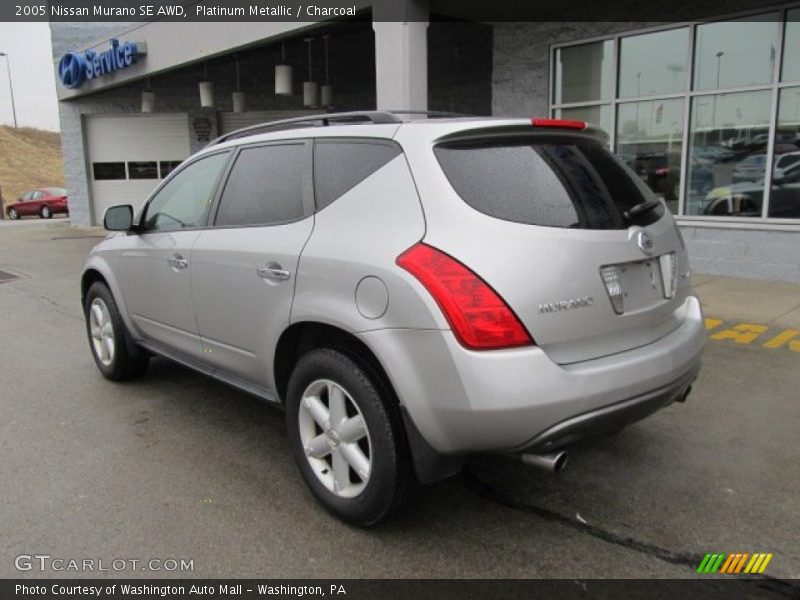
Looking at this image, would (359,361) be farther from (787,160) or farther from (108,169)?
(108,169)

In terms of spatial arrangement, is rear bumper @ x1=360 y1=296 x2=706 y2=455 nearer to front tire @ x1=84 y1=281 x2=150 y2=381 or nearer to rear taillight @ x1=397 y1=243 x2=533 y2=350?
rear taillight @ x1=397 y1=243 x2=533 y2=350

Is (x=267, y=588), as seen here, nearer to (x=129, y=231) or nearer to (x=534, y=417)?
(x=534, y=417)

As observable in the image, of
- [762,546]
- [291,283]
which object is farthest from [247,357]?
[762,546]

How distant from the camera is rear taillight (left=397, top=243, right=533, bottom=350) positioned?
8.27 feet

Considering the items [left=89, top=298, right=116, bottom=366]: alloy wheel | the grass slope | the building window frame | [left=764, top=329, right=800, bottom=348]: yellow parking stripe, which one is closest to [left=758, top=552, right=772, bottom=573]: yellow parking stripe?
[left=764, top=329, right=800, bottom=348]: yellow parking stripe

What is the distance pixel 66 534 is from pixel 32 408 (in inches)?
77.1

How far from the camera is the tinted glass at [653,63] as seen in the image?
30.9 ft

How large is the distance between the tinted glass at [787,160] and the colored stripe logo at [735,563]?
7078mm

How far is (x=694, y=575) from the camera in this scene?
269 cm

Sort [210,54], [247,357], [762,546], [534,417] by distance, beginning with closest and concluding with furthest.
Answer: [534,417], [762,546], [247,357], [210,54]

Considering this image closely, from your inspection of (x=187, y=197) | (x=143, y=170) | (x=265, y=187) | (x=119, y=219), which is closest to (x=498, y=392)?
(x=265, y=187)

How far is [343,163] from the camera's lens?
10.5ft

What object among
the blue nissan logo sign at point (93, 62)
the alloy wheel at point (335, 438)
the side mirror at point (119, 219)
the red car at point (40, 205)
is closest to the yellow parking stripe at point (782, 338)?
Answer: the alloy wheel at point (335, 438)

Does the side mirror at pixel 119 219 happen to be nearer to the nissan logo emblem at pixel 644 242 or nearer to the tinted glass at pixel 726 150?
the nissan logo emblem at pixel 644 242
